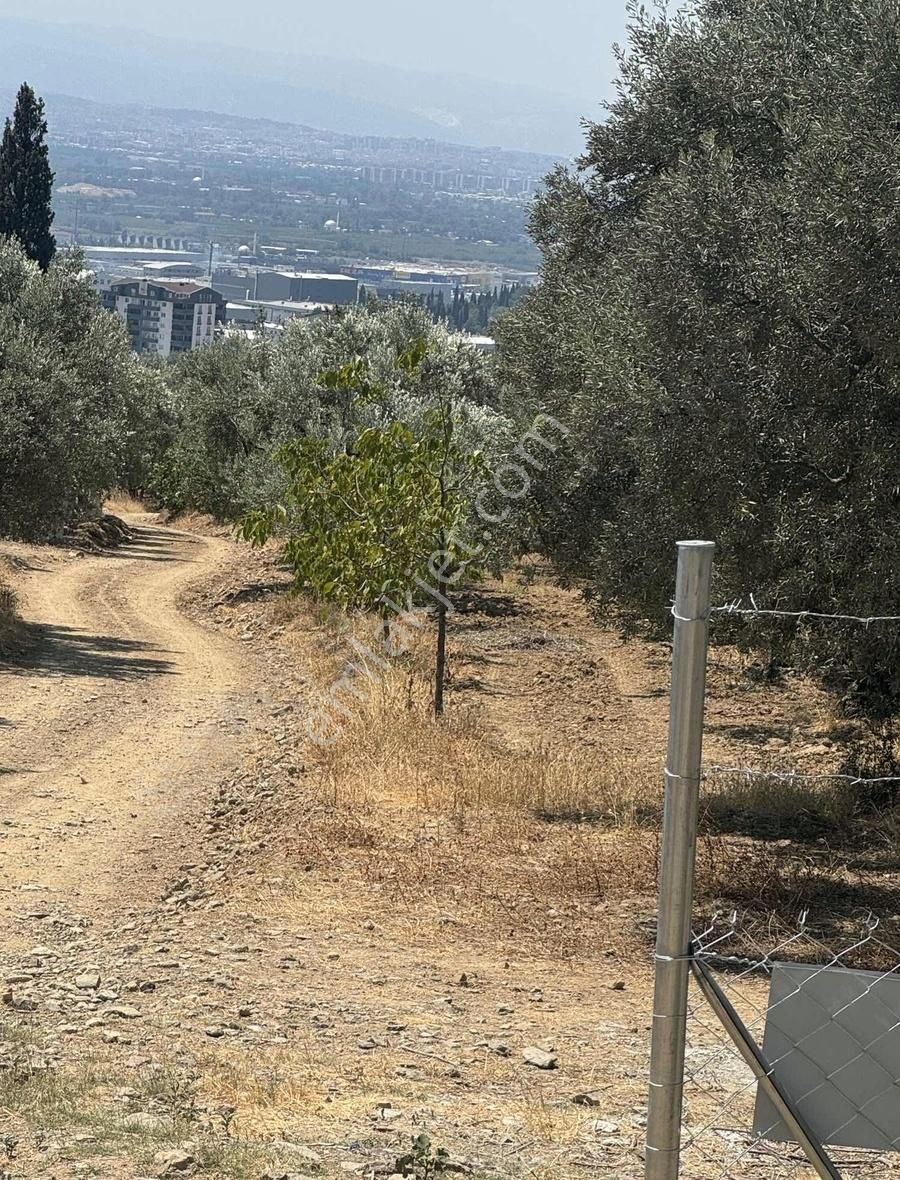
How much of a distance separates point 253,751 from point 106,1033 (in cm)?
862

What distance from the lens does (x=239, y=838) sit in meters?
11.7

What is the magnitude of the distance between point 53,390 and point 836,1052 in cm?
2093

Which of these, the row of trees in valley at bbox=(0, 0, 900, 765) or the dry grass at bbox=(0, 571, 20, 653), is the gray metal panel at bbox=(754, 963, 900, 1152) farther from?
the dry grass at bbox=(0, 571, 20, 653)

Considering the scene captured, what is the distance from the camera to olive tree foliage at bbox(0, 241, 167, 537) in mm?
22641

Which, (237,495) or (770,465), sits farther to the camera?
(237,495)

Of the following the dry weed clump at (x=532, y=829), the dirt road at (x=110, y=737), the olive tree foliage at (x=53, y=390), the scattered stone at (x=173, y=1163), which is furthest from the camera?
the olive tree foliage at (x=53, y=390)

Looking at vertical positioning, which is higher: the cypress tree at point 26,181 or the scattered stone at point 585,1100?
the cypress tree at point 26,181

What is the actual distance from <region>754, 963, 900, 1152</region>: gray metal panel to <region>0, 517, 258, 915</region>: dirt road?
22.7 ft

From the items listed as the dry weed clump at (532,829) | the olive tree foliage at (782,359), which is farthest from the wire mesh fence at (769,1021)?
the olive tree foliage at (782,359)

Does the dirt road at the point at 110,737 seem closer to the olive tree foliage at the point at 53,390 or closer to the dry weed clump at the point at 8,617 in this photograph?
the dry weed clump at the point at 8,617

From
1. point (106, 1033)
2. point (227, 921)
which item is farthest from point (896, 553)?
point (106, 1033)

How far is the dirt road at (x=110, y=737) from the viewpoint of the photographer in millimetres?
11141

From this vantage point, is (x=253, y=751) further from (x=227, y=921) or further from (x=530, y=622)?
(x=530, y=622)

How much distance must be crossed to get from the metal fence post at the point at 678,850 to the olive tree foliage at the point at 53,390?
19929 millimetres
